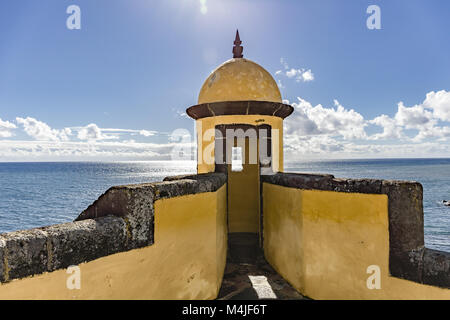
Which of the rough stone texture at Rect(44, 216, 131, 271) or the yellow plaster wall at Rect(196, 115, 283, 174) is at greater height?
the yellow plaster wall at Rect(196, 115, 283, 174)

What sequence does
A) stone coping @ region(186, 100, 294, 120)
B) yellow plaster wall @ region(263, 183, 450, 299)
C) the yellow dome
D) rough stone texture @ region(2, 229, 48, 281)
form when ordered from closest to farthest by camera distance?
1. rough stone texture @ region(2, 229, 48, 281)
2. yellow plaster wall @ region(263, 183, 450, 299)
3. stone coping @ region(186, 100, 294, 120)
4. the yellow dome

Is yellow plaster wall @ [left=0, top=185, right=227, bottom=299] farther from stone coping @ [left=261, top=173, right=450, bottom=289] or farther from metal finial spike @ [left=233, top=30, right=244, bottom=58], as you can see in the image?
metal finial spike @ [left=233, top=30, right=244, bottom=58]

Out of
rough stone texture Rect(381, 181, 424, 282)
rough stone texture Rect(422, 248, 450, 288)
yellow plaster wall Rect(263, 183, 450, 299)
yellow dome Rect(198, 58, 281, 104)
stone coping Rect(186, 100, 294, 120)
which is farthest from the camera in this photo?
yellow dome Rect(198, 58, 281, 104)

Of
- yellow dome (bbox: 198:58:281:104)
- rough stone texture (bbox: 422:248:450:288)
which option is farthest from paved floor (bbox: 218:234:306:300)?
yellow dome (bbox: 198:58:281:104)

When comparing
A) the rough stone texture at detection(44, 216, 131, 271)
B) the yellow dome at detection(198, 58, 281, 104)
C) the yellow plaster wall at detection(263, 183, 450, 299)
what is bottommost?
the yellow plaster wall at detection(263, 183, 450, 299)

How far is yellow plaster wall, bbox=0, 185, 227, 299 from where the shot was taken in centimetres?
225

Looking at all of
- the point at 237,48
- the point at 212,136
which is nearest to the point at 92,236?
the point at 212,136

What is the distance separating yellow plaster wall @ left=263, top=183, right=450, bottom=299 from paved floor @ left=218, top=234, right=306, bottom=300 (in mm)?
318

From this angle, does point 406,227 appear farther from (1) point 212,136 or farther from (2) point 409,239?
(1) point 212,136

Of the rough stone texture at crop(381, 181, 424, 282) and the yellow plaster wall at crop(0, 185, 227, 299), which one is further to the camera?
the rough stone texture at crop(381, 181, 424, 282)

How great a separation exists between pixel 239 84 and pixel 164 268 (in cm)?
560

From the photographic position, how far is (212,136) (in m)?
7.50

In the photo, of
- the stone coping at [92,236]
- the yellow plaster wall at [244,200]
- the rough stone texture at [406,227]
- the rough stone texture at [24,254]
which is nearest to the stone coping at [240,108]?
the yellow plaster wall at [244,200]

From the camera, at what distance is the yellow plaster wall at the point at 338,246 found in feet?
12.5
